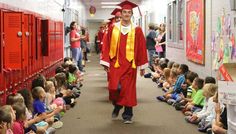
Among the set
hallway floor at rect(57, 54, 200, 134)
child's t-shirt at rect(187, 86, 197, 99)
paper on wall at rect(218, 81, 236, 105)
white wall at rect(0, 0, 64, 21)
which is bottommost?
hallway floor at rect(57, 54, 200, 134)

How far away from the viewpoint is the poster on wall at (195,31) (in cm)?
829

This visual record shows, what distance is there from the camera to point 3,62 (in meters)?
5.01

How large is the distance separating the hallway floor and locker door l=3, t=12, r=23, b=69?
138cm

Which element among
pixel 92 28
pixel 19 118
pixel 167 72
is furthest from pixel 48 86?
pixel 92 28

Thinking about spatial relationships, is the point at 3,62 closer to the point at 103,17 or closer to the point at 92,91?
the point at 92,91

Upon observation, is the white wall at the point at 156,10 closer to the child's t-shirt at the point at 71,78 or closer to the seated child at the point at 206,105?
the child's t-shirt at the point at 71,78

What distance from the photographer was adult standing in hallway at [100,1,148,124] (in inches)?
262

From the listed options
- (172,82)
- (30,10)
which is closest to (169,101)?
(172,82)

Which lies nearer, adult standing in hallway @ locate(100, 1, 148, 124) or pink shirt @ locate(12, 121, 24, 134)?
pink shirt @ locate(12, 121, 24, 134)

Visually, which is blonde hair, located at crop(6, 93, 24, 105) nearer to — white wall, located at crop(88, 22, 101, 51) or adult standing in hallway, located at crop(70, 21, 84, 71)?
adult standing in hallway, located at crop(70, 21, 84, 71)

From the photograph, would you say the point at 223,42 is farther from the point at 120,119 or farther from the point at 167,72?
the point at 167,72

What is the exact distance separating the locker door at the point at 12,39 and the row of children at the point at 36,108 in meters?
0.39

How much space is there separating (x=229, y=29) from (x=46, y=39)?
305cm

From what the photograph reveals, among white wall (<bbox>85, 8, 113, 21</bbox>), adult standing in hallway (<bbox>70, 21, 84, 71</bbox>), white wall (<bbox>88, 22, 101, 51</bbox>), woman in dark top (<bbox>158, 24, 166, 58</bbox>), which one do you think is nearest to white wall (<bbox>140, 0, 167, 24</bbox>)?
woman in dark top (<bbox>158, 24, 166, 58</bbox>)
